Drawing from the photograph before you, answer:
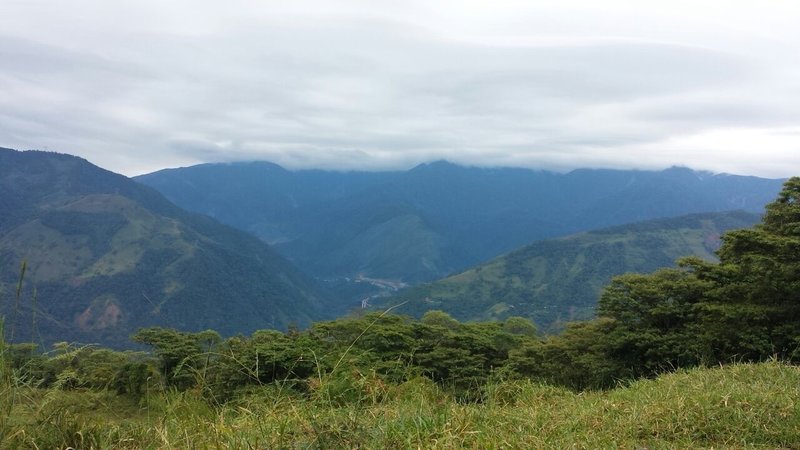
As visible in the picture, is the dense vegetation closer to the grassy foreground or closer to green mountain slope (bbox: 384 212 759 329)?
the grassy foreground

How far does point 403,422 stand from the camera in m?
4.01

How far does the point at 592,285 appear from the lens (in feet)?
527

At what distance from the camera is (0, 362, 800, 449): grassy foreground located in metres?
3.64

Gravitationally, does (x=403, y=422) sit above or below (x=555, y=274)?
above

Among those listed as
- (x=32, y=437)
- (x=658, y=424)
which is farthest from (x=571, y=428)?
(x=32, y=437)

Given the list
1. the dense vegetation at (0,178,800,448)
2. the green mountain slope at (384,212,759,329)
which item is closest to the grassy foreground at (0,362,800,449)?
the dense vegetation at (0,178,800,448)

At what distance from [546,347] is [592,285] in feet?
484

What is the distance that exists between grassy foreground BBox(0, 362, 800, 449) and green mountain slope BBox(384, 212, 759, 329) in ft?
428

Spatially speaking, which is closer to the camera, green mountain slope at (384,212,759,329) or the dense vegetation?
the dense vegetation

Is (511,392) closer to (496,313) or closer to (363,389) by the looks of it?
Result: (363,389)

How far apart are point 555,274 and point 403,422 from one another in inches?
6882

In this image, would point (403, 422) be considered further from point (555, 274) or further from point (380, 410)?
point (555, 274)

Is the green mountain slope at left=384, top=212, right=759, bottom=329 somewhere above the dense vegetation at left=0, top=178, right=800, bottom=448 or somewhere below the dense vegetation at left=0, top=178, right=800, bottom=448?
below

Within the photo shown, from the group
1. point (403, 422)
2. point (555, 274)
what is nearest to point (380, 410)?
point (403, 422)
